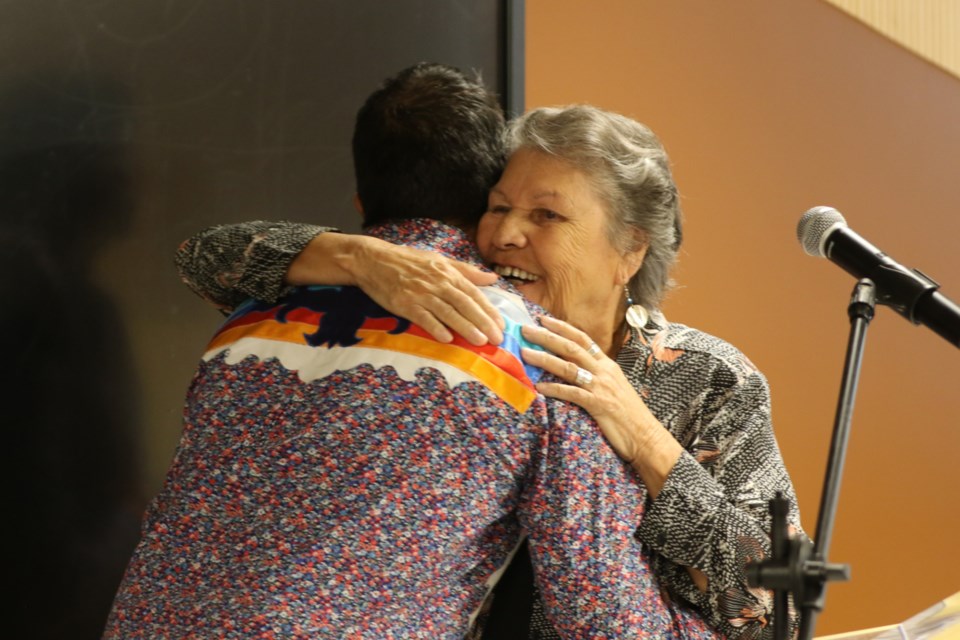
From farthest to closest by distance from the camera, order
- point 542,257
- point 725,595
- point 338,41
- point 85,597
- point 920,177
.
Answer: point 920,177
point 338,41
point 85,597
point 542,257
point 725,595

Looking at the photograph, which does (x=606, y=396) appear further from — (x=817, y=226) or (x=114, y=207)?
(x=114, y=207)

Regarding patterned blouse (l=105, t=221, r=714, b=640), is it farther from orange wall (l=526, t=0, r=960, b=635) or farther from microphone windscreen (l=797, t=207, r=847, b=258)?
orange wall (l=526, t=0, r=960, b=635)

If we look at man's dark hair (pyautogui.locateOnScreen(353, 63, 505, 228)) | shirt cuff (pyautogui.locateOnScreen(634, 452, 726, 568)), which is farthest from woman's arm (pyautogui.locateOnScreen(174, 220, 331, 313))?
shirt cuff (pyautogui.locateOnScreen(634, 452, 726, 568))

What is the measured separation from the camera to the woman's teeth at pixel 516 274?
2.04 meters

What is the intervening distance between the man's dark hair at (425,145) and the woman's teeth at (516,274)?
18cm

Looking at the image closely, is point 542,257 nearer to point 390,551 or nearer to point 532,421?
point 532,421

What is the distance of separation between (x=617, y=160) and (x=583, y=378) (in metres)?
0.52

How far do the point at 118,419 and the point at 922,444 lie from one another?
2.33m

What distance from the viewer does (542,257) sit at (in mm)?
2010

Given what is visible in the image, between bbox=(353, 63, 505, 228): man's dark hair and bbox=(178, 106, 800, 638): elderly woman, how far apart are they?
0.11m

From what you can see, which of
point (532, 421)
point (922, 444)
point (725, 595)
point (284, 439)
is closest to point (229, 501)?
point (284, 439)

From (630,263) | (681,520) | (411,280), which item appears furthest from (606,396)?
(630,263)

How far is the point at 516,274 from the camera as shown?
205 cm

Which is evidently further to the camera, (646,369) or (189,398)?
(646,369)
